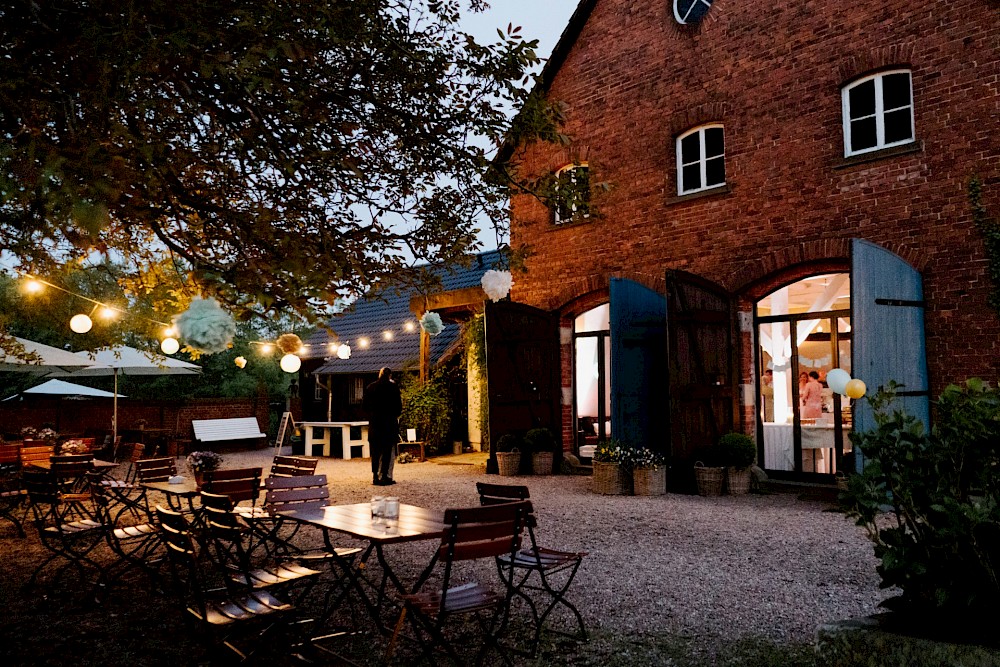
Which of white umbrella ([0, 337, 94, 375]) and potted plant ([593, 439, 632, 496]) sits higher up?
white umbrella ([0, 337, 94, 375])

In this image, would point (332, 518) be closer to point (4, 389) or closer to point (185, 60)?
point (185, 60)

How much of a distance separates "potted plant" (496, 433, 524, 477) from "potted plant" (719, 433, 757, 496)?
12.0ft

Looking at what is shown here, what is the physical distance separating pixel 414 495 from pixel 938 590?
27.3 ft

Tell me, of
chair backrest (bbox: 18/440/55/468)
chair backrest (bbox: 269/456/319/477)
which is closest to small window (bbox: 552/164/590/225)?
chair backrest (bbox: 269/456/319/477)

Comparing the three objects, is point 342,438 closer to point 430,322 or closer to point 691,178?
point 430,322

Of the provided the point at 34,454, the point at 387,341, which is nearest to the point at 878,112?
the point at 34,454

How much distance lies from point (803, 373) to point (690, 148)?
3.73 meters

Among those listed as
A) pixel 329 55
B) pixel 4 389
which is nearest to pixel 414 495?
pixel 329 55

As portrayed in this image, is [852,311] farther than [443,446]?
No

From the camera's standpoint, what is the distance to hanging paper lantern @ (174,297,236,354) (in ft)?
16.3

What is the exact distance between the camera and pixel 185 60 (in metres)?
4.25

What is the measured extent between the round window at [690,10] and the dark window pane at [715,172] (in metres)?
2.14

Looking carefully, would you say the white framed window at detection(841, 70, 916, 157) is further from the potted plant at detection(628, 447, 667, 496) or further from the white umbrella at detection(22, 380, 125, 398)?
the white umbrella at detection(22, 380, 125, 398)

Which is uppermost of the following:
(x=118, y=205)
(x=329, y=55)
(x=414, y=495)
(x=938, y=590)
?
(x=329, y=55)
